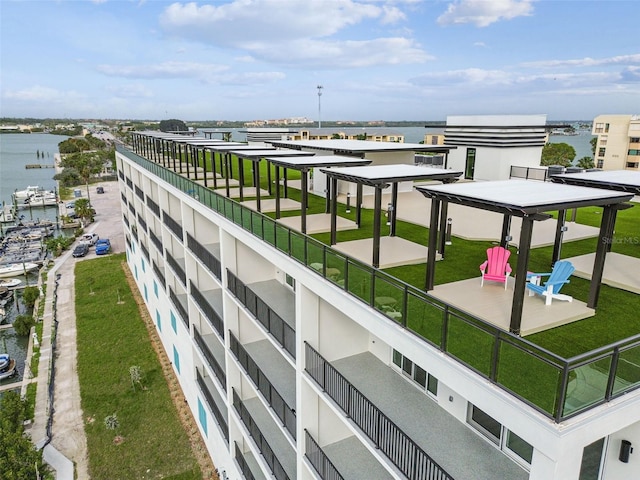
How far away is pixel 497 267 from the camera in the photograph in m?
10.7

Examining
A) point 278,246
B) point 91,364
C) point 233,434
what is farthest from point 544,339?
point 91,364

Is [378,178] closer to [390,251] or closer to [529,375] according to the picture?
[390,251]

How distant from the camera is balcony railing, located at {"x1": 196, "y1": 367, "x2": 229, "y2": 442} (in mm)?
17953

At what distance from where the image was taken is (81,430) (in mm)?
21984

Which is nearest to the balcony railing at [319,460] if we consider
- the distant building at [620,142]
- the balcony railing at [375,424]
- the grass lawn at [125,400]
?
the balcony railing at [375,424]

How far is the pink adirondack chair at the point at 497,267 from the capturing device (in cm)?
1056

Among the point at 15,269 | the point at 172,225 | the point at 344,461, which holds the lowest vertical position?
the point at 15,269

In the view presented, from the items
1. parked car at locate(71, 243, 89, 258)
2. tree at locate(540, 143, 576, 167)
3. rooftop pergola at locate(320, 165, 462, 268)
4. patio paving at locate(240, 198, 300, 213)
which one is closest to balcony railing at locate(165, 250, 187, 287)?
patio paving at locate(240, 198, 300, 213)

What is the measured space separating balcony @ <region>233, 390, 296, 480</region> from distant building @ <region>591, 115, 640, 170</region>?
70654mm

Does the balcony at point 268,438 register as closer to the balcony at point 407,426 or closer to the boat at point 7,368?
the balcony at point 407,426

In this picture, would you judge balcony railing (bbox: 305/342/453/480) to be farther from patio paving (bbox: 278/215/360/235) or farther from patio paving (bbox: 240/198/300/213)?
patio paving (bbox: 240/198/300/213)

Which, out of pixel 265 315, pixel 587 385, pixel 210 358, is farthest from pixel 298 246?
pixel 210 358

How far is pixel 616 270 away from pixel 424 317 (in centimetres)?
749

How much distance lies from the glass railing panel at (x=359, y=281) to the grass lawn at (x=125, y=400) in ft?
47.6
